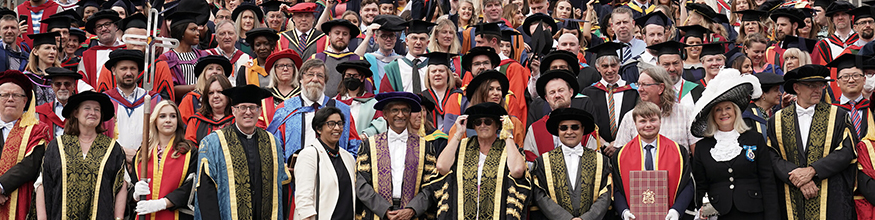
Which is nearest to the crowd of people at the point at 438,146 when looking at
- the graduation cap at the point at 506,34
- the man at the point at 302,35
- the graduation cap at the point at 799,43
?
the graduation cap at the point at 506,34

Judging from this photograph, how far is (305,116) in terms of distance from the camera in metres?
8.30

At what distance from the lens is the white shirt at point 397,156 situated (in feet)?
24.2

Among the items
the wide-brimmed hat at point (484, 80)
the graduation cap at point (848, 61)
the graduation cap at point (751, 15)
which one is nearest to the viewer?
the graduation cap at point (848, 61)

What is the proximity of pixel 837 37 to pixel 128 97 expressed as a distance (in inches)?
346

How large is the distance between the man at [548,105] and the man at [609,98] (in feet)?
0.83

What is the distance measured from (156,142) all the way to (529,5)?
24.3 ft

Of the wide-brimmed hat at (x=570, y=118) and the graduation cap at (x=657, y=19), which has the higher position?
the graduation cap at (x=657, y=19)

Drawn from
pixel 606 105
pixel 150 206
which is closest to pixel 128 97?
pixel 150 206

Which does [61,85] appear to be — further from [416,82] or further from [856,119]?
[856,119]

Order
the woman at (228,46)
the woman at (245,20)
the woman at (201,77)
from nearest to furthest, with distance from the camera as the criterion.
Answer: the woman at (201,77) → the woman at (228,46) → the woman at (245,20)

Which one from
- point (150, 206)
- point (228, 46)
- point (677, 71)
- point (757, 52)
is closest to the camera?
point (150, 206)

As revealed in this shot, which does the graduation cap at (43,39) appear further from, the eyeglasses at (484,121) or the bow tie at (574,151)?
the bow tie at (574,151)

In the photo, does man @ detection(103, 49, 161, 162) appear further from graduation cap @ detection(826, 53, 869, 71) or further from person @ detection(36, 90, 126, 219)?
graduation cap @ detection(826, 53, 869, 71)

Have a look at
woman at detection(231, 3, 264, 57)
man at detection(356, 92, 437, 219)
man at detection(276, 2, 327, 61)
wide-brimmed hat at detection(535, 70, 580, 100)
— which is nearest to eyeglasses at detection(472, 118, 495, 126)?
man at detection(356, 92, 437, 219)
